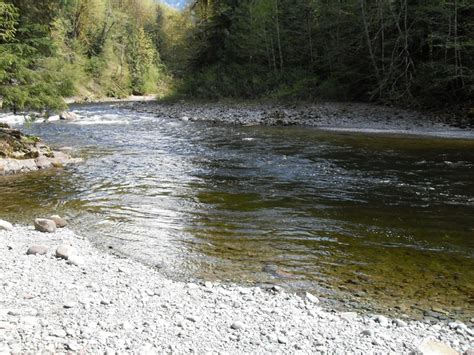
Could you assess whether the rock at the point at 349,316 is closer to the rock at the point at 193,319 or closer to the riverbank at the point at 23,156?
the rock at the point at 193,319

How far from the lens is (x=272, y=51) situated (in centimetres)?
3528

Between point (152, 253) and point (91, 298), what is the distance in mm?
1931

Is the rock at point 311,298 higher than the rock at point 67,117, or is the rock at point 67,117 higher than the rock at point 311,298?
the rock at point 67,117

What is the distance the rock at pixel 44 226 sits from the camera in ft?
23.5

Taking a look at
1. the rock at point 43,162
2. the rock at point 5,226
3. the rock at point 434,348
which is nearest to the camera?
the rock at point 434,348

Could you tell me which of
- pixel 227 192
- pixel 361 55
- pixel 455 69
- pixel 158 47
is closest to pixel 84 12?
pixel 158 47

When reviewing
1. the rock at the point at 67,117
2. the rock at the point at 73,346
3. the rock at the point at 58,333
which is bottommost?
the rock at the point at 73,346

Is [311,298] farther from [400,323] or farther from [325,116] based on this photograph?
[325,116]

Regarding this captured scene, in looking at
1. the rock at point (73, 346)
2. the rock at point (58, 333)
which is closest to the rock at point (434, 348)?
the rock at point (73, 346)

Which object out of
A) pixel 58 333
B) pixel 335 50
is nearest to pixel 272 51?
pixel 335 50

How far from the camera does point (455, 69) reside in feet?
68.7

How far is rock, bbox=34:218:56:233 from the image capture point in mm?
7168

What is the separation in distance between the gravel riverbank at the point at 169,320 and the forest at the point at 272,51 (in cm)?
849

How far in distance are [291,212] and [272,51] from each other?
28731 mm
